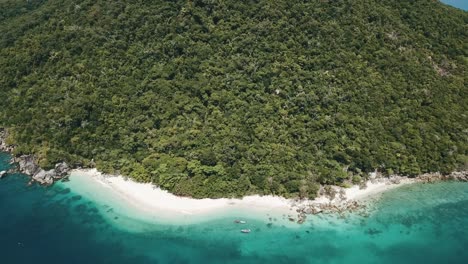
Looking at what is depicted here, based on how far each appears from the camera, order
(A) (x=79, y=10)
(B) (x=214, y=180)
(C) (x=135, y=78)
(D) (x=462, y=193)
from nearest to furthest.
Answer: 1. (B) (x=214, y=180)
2. (D) (x=462, y=193)
3. (C) (x=135, y=78)
4. (A) (x=79, y=10)

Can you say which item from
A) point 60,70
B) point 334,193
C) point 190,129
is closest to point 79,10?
point 60,70

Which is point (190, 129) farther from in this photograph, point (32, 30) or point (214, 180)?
point (32, 30)

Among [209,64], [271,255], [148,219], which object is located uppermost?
[209,64]

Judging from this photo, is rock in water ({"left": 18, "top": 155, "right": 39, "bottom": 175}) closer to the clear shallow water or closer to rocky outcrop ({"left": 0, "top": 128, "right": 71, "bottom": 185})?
rocky outcrop ({"left": 0, "top": 128, "right": 71, "bottom": 185})

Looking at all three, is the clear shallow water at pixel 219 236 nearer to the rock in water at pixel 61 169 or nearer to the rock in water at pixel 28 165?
the rock in water at pixel 61 169

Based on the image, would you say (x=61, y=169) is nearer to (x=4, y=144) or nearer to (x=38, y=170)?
(x=38, y=170)

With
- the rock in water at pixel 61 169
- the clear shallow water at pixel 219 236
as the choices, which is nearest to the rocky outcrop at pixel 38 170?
the rock in water at pixel 61 169

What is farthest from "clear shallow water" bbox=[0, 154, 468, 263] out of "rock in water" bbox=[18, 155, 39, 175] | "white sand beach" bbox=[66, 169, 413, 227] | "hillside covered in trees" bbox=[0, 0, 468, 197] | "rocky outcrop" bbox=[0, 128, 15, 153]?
"rocky outcrop" bbox=[0, 128, 15, 153]
